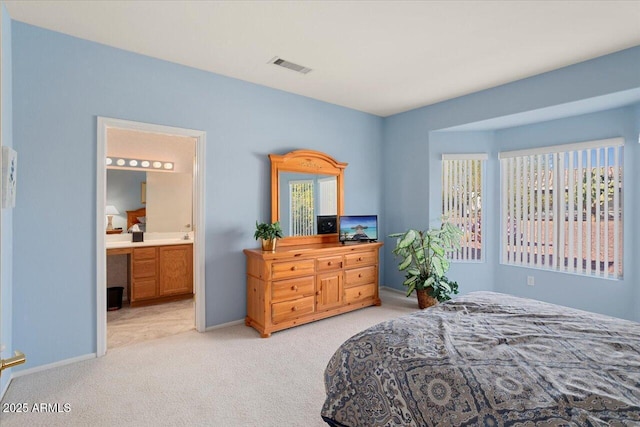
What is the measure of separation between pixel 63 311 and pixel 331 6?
10.5 feet

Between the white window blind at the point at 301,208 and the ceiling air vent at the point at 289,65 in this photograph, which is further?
the white window blind at the point at 301,208

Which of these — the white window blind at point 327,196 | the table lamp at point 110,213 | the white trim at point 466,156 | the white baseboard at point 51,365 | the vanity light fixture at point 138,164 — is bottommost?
the white baseboard at point 51,365

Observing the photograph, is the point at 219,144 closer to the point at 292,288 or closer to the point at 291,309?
the point at 292,288

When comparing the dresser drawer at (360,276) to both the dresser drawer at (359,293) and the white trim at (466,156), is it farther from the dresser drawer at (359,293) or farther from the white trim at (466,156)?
the white trim at (466,156)

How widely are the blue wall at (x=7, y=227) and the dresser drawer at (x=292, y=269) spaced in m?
2.02

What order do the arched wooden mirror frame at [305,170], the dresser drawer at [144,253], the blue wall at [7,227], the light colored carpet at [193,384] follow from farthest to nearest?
the dresser drawer at [144,253]
the arched wooden mirror frame at [305,170]
the blue wall at [7,227]
the light colored carpet at [193,384]

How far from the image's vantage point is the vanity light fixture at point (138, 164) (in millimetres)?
4664

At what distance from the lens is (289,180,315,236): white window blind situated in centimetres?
404

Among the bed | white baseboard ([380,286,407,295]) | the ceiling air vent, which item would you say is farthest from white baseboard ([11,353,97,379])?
white baseboard ([380,286,407,295])

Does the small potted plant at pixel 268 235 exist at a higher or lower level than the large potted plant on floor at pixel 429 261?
higher

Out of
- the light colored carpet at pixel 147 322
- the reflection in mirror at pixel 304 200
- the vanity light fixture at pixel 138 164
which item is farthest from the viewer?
the vanity light fixture at pixel 138 164

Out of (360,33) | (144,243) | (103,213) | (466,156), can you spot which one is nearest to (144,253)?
(144,243)

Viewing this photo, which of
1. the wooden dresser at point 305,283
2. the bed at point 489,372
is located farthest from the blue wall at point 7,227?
the bed at point 489,372

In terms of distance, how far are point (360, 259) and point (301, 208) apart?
3.19ft
